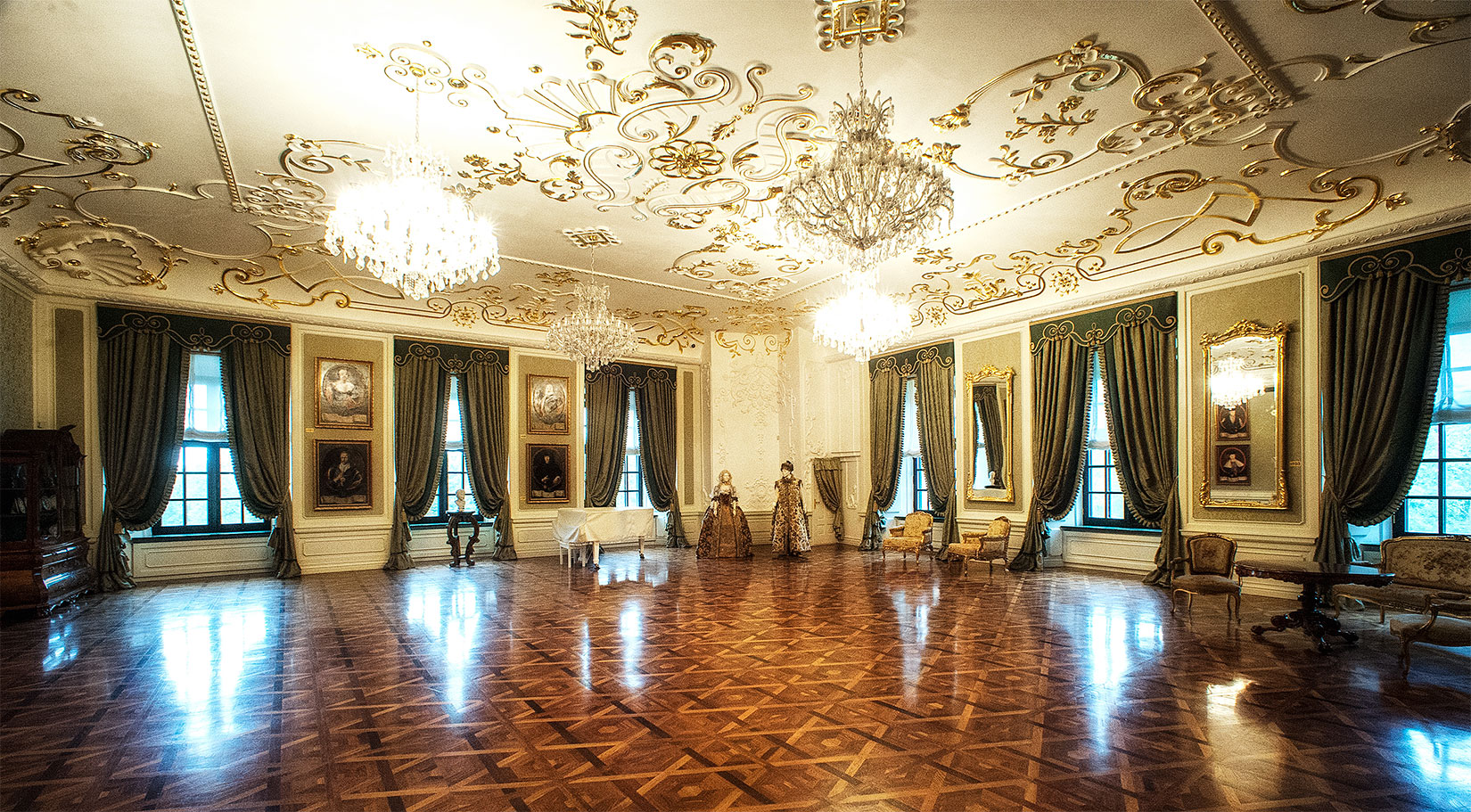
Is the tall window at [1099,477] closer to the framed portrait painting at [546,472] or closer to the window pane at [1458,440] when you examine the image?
the window pane at [1458,440]

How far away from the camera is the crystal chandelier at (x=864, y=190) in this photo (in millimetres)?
4270

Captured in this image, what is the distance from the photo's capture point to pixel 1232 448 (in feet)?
25.9

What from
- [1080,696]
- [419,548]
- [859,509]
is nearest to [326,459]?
[419,548]

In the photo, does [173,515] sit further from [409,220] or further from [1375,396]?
[1375,396]

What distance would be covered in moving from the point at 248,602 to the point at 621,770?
20.8 ft

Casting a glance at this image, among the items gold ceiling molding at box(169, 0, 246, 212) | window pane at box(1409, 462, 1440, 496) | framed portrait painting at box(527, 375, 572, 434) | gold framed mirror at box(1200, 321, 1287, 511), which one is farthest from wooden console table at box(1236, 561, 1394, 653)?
framed portrait painting at box(527, 375, 572, 434)

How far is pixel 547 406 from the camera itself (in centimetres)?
1203

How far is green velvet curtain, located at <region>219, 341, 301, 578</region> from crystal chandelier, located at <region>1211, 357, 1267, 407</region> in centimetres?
1174

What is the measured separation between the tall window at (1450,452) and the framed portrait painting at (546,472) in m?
10.7

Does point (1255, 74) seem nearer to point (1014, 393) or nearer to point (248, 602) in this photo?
point (1014, 393)

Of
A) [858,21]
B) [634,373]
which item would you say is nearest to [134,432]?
[634,373]

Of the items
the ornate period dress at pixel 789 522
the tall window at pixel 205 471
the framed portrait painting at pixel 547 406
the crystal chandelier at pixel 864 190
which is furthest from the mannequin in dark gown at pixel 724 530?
the crystal chandelier at pixel 864 190

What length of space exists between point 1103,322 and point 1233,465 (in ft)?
7.73

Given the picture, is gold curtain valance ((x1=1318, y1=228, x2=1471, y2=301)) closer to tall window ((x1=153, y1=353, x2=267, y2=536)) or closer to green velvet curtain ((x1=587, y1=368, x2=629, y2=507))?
green velvet curtain ((x1=587, y1=368, x2=629, y2=507))
